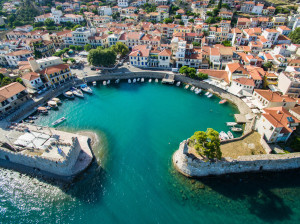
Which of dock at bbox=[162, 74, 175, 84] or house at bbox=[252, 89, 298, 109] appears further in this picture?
dock at bbox=[162, 74, 175, 84]

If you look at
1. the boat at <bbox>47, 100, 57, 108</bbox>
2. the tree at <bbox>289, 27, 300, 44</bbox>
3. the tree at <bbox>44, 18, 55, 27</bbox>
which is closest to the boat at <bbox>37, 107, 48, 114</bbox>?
the boat at <bbox>47, 100, 57, 108</bbox>

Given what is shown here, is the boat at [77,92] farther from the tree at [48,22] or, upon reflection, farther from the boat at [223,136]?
the tree at [48,22]

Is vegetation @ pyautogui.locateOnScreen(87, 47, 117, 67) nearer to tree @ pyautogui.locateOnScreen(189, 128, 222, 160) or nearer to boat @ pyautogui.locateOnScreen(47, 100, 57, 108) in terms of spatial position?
boat @ pyautogui.locateOnScreen(47, 100, 57, 108)

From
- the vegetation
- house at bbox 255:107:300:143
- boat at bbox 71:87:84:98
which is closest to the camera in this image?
house at bbox 255:107:300:143

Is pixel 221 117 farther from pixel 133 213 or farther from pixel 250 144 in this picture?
pixel 133 213

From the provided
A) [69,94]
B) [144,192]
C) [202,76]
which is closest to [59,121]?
[69,94]

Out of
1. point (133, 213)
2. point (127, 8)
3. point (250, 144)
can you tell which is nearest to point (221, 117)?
point (250, 144)

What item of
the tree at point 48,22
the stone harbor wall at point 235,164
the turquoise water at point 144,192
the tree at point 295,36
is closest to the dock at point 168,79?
the turquoise water at point 144,192
